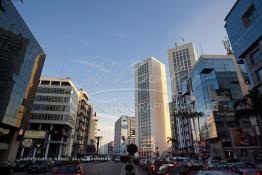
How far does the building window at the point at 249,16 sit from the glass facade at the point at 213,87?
25986 mm

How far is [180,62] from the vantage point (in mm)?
157000

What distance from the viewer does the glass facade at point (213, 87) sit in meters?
69.2

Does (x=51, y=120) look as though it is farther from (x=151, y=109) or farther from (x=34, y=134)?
(x=151, y=109)

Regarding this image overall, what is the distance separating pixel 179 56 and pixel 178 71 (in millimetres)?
13057

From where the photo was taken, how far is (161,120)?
168250 millimetres

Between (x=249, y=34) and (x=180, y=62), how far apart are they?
109595 mm

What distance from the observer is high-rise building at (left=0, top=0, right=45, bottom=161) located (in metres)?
41.8

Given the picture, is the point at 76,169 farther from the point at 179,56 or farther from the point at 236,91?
the point at 179,56

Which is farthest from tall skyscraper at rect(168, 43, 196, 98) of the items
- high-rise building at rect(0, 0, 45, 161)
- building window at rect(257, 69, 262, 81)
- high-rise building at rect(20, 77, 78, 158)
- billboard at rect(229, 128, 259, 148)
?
high-rise building at rect(0, 0, 45, 161)

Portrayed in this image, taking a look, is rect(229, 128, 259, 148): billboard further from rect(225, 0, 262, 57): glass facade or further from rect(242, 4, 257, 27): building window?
A: rect(242, 4, 257, 27): building window

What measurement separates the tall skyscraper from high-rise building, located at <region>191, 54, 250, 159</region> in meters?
71.9

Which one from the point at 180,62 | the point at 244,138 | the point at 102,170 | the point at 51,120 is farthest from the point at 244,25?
the point at 180,62

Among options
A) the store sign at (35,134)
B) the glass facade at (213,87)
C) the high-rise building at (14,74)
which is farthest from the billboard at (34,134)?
the glass facade at (213,87)

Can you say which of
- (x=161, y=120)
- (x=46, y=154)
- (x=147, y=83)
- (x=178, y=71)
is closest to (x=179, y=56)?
(x=178, y=71)
